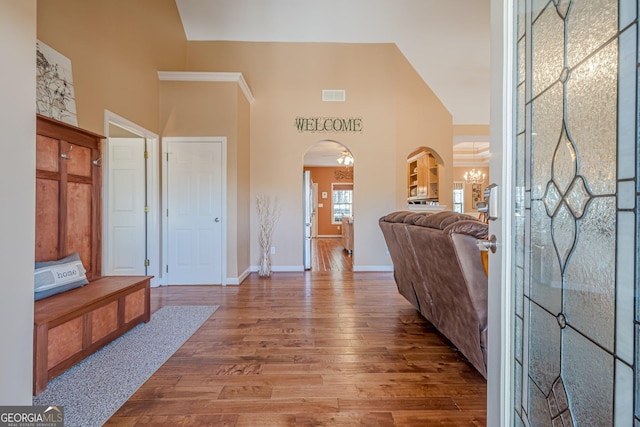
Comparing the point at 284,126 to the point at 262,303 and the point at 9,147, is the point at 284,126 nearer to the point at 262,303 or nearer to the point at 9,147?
the point at 262,303

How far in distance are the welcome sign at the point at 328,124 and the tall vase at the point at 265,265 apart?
2202 mm

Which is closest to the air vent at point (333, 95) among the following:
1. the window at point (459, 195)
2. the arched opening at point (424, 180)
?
the arched opening at point (424, 180)

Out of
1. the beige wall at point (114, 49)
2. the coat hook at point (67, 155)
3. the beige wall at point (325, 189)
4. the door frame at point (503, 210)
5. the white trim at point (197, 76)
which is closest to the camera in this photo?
the door frame at point (503, 210)

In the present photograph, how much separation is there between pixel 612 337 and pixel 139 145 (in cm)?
480

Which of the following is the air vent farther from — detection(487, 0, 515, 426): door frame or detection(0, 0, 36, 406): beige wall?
detection(487, 0, 515, 426): door frame

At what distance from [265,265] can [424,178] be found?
500cm

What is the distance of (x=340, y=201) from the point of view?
38.1 ft

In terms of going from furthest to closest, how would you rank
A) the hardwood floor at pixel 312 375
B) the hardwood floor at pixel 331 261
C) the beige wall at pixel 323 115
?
1. the hardwood floor at pixel 331 261
2. the beige wall at pixel 323 115
3. the hardwood floor at pixel 312 375

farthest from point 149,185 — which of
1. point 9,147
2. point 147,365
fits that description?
point 9,147

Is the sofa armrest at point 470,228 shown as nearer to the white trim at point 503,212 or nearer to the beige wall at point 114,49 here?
the white trim at point 503,212

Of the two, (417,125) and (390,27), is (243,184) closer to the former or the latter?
(417,125)

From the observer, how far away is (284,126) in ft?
16.4

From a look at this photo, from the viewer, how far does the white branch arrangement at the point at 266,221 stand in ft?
15.8

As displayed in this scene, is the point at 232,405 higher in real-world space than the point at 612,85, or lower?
lower
